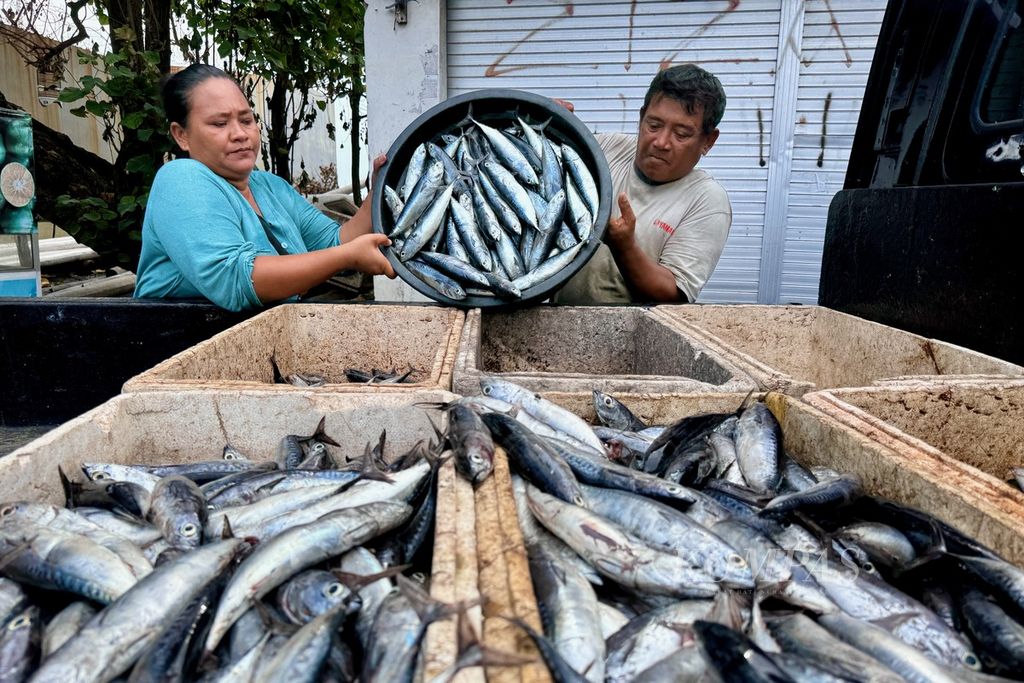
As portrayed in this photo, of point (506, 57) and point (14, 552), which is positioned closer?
point (14, 552)

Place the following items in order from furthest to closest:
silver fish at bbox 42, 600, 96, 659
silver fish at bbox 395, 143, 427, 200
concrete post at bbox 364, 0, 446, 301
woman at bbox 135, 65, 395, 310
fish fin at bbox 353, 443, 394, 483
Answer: concrete post at bbox 364, 0, 446, 301 → silver fish at bbox 395, 143, 427, 200 → woman at bbox 135, 65, 395, 310 → fish fin at bbox 353, 443, 394, 483 → silver fish at bbox 42, 600, 96, 659

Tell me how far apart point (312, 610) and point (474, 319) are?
217 centimetres

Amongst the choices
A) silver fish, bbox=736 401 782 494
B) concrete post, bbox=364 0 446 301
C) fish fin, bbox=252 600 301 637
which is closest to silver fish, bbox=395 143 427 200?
silver fish, bbox=736 401 782 494

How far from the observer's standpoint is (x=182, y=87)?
3.27 metres

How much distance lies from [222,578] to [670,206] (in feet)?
11.8

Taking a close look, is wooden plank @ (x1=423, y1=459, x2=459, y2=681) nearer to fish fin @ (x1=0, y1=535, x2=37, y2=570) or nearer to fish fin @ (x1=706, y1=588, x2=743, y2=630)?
fish fin @ (x1=706, y1=588, x2=743, y2=630)

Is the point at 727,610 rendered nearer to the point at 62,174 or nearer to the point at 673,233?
the point at 673,233

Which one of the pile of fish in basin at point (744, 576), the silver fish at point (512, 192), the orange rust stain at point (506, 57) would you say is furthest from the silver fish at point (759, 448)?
the orange rust stain at point (506, 57)

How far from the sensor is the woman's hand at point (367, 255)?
10.7 ft

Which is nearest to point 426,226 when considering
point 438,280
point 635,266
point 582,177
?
point 438,280

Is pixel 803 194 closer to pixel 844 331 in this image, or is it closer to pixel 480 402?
pixel 844 331

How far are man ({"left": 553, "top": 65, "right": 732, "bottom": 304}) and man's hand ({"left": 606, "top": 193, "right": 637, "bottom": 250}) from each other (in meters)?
0.02

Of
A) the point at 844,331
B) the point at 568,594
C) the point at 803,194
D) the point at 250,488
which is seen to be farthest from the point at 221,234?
the point at 803,194

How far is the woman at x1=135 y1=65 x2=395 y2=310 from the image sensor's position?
306cm
